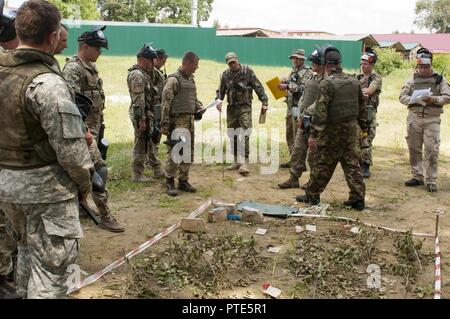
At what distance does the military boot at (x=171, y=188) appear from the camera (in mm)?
6586

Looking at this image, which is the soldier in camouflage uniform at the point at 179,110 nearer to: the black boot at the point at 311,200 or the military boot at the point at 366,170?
the black boot at the point at 311,200

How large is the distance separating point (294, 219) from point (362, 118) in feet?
5.27

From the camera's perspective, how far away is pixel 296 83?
7664 millimetres

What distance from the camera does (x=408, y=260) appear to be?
4508 mm

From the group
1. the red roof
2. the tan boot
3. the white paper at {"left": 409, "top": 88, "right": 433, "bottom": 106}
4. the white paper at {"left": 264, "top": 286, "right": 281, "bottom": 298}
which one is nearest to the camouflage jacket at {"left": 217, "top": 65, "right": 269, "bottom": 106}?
the tan boot

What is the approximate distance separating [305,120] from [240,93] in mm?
1725

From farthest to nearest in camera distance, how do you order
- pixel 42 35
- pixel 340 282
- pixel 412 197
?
pixel 412 197 < pixel 340 282 < pixel 42 35

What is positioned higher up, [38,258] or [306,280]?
[38,258]

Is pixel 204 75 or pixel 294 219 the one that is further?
pixel 204 75

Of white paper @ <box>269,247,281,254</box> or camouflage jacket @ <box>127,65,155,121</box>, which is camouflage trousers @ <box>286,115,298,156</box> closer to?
camouflage jacket @ <box>127,65,155,121</box>

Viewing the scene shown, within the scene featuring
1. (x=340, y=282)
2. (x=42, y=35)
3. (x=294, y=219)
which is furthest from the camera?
(x=294, y=219)

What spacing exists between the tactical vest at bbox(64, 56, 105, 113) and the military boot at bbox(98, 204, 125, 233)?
1.12 meters
